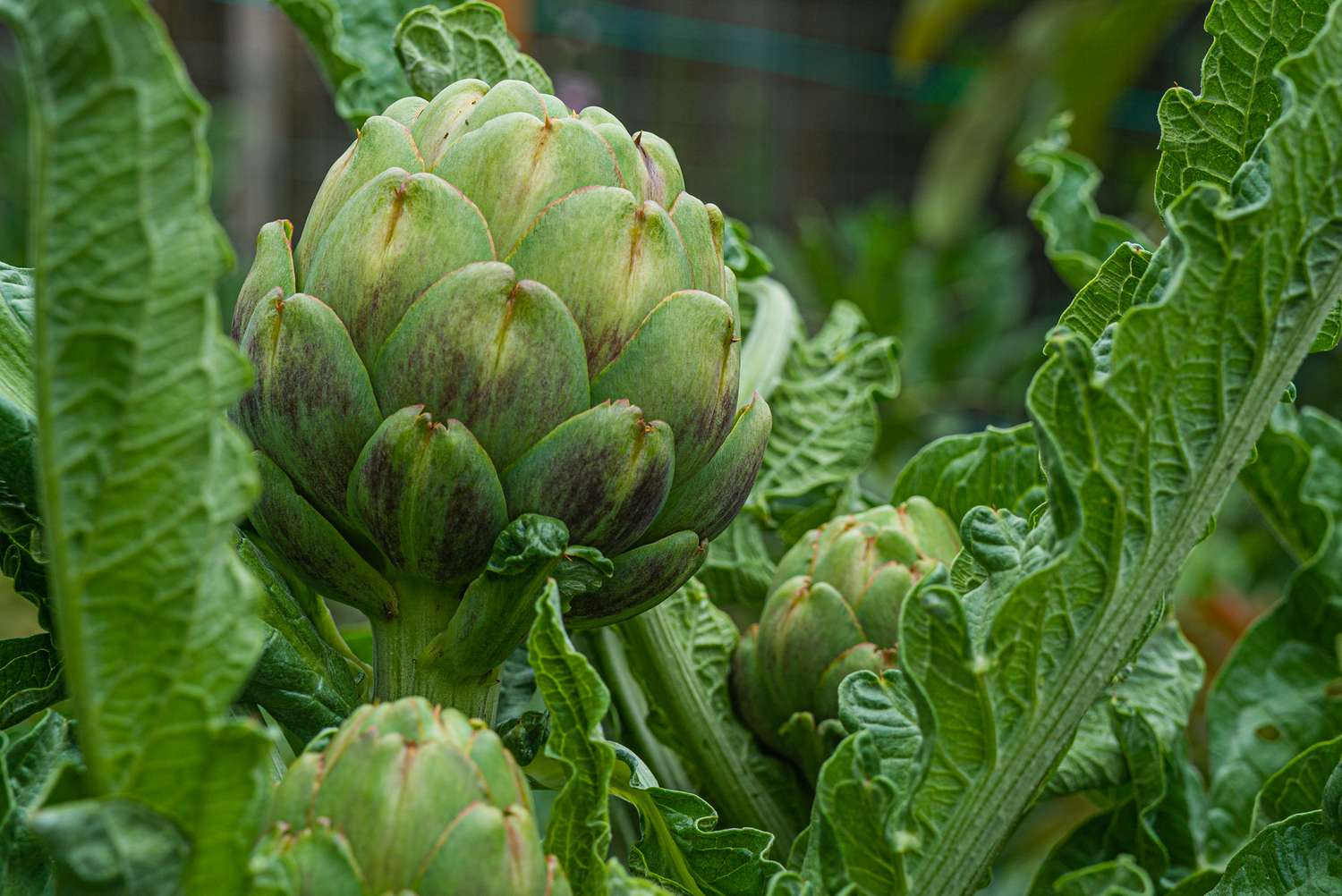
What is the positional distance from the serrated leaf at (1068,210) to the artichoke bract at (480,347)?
29 cm

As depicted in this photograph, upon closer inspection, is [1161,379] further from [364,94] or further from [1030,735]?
[364,94]

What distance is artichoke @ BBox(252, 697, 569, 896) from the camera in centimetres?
31

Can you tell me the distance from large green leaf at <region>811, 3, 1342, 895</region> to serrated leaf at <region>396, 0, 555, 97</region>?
27 cm

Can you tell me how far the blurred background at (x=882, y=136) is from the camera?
5.49ft

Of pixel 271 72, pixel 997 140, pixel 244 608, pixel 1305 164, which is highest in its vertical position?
pixel 1305 164

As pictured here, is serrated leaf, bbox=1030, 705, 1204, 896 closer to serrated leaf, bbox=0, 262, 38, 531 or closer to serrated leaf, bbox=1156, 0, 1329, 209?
serrated leaf, bbox=1156, 0, 1329, 209

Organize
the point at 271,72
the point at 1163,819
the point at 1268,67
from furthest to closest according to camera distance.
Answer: the point at 271,72
the point at 1163,819
the point at 1268,67

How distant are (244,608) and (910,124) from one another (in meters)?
3.90

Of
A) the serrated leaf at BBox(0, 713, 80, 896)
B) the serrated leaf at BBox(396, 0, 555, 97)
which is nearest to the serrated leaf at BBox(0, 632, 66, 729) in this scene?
the serrated leaf at BBox(0, 713, 80, 896)

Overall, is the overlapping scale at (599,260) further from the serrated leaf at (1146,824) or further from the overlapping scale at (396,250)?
the serrated leaf at (1146,824)

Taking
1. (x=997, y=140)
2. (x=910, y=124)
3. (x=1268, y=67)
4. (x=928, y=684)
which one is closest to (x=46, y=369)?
(x=928, y=684)

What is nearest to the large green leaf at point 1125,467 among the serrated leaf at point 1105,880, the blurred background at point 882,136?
the serrated leaf at point 1105,880

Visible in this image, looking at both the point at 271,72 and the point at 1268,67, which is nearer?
the point at 1268,67

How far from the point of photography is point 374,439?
370 millimetres
